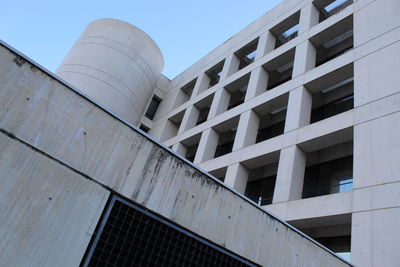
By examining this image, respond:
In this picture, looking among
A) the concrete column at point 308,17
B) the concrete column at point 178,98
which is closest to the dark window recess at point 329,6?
the concrete column at point 308,17

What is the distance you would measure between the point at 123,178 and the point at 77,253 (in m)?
1.35

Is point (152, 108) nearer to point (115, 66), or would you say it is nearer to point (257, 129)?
point (115, 66)

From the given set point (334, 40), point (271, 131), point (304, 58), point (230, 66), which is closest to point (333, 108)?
point (304, 58)

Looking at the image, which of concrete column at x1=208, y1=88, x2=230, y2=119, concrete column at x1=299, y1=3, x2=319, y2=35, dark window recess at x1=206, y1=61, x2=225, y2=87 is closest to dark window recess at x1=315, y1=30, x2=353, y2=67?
concrete column at x1=299, y1=3, x2=319, y2=35

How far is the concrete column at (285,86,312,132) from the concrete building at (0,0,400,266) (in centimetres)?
7

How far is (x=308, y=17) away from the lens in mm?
20703

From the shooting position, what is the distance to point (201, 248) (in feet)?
21.3

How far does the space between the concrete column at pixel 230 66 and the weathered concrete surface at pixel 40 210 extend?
20.6 m

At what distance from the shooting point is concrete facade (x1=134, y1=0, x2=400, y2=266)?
12.3 m

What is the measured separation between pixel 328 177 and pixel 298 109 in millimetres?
3655

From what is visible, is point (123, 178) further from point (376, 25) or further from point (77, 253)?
point (376, 25)

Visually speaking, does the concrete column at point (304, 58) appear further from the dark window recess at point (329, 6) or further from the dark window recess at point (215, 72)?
the dark window recess at point (215, 72)

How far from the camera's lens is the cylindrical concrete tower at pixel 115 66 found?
981 inches

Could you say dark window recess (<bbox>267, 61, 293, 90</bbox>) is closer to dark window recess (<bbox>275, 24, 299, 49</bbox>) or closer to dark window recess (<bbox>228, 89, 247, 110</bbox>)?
dark window recess (<bbox>275, 24, 299, 49</bbox>)
